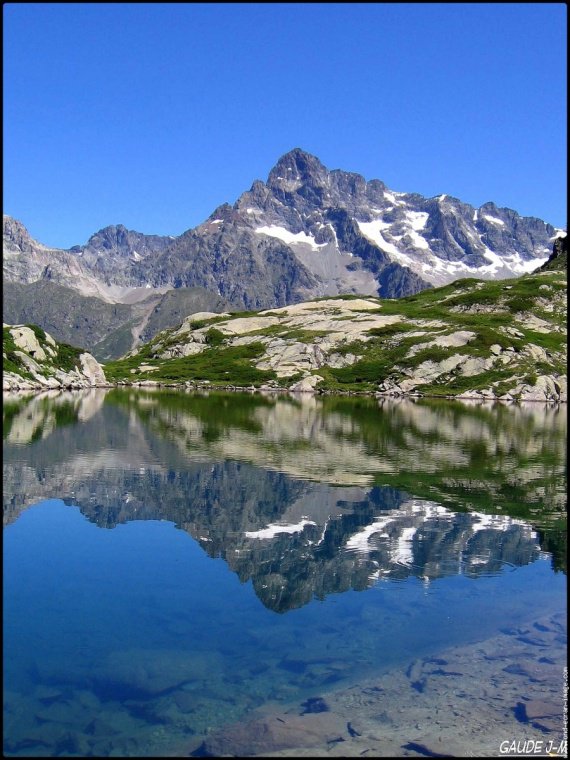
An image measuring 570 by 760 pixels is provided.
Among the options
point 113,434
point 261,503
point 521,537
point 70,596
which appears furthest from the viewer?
point 113,434

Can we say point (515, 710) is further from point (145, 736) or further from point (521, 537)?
point (521, 537)

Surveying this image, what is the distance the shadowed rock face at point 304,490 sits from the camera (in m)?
41.9

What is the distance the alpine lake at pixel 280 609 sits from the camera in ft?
76.3

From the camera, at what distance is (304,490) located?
61.8 m

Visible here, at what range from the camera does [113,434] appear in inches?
3878

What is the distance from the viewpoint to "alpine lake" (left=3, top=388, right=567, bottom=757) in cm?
2327

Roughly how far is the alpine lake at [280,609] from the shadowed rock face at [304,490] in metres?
0.33

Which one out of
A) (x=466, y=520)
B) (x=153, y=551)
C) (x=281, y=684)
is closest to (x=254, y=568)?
(x=153, y=551)

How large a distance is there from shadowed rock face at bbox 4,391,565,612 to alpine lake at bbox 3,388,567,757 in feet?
1.07

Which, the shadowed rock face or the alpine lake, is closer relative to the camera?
the alpine lake

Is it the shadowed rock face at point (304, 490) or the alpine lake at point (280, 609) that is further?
the shadowed rock face at point (304, 490)

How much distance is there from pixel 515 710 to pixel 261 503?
110 ft

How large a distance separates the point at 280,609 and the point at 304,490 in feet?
92.2

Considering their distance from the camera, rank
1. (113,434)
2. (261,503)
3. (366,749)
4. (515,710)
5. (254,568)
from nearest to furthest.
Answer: (366,749) < (515,710) < (254,568) < (261,503) < (113,434)
